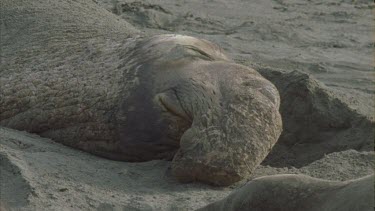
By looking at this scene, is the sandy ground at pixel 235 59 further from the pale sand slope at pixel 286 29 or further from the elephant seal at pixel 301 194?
the elephant seal at pixel 301 194

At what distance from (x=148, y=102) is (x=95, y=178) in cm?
49

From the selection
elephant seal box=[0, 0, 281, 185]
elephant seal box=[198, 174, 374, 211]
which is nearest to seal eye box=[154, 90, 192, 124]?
elephant seal box=[0, 0, 281, 185]

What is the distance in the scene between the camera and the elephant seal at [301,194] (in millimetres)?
2770

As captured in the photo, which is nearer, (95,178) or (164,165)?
(95,178)

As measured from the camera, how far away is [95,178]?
4199 mm

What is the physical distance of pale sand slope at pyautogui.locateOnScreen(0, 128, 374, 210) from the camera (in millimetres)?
3889

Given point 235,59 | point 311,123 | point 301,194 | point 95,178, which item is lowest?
point 95,178

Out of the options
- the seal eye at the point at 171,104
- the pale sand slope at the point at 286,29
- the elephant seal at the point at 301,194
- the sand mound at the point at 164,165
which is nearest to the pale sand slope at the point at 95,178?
the sand mound at the point at 164,165

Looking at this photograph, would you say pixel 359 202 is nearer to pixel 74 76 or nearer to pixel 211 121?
pixel 211 121

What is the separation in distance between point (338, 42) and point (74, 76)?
3.32 m

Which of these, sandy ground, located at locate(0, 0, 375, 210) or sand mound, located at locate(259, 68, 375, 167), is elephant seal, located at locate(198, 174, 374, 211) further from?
sand mound, located at locate(259, 68, 375, 167)

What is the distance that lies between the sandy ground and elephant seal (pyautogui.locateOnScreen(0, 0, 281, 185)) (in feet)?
0.28

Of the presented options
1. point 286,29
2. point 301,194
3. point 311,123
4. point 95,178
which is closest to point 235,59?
point 311,123

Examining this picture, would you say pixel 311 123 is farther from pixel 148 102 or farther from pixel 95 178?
pixel 95 178
